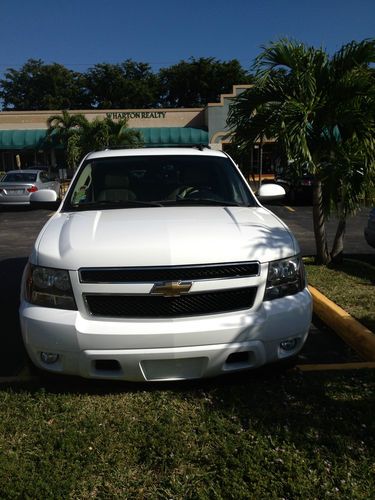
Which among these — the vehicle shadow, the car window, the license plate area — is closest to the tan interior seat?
the vehicle shadow

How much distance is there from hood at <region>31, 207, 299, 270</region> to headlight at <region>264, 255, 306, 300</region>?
0.19 ft

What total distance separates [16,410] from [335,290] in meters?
3.88

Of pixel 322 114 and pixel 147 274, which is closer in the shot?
pixel 147 274

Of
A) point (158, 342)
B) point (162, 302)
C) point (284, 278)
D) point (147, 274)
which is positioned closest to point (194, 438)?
point (158, 342)

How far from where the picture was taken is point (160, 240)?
2.99 meters

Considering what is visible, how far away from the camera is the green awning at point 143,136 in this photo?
1299 inches

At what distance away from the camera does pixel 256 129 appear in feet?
22.0

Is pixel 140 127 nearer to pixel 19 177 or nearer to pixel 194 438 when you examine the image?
pixel 19 177

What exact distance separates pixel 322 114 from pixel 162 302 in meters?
4.58

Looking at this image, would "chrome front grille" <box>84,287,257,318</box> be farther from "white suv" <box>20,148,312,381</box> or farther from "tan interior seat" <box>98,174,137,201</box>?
"tan interior seat" <box>98,174,137,201</box>

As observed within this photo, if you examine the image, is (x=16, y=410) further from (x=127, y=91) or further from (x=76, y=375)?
(x=127, y=91)

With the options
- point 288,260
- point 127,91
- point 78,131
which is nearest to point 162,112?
point 78,131

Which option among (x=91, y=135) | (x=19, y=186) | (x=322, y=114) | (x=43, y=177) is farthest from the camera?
(x=91, y=135)

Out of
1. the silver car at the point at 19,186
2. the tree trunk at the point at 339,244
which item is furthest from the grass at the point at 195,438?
the silver car at the point at 19,186
